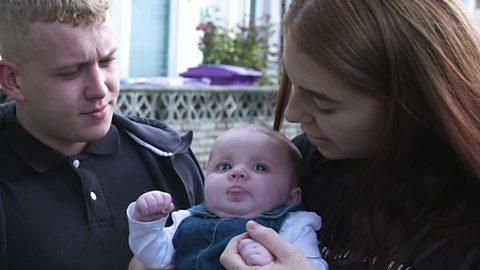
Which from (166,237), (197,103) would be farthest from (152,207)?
(197,103)

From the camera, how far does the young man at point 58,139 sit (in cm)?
201

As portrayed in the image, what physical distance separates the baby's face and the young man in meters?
0.31

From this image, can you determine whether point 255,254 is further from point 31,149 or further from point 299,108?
point 31,149

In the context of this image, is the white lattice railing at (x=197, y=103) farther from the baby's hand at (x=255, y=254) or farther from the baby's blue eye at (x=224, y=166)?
the baby's hand at (x=255, y=254)

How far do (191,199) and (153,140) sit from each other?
0.70 feet

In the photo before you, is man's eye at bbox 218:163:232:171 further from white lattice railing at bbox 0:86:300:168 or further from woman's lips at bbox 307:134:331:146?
white lattice railing at bbox 0:86:300:168

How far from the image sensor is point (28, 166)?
2066mm

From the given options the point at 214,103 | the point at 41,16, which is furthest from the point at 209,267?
the point at 214,103

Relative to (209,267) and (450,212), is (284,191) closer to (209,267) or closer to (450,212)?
(209,267)

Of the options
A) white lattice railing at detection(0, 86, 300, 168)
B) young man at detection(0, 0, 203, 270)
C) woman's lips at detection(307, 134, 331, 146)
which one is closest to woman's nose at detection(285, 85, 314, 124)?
woman's lips at detection(307, 134, 331, 146)

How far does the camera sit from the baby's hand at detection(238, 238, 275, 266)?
1767 millimetres

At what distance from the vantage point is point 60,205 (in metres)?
2.08

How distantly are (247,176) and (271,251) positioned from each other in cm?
31

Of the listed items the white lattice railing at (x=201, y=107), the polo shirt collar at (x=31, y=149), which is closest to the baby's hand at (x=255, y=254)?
the polo shirt collar at (x=31, y=149)
